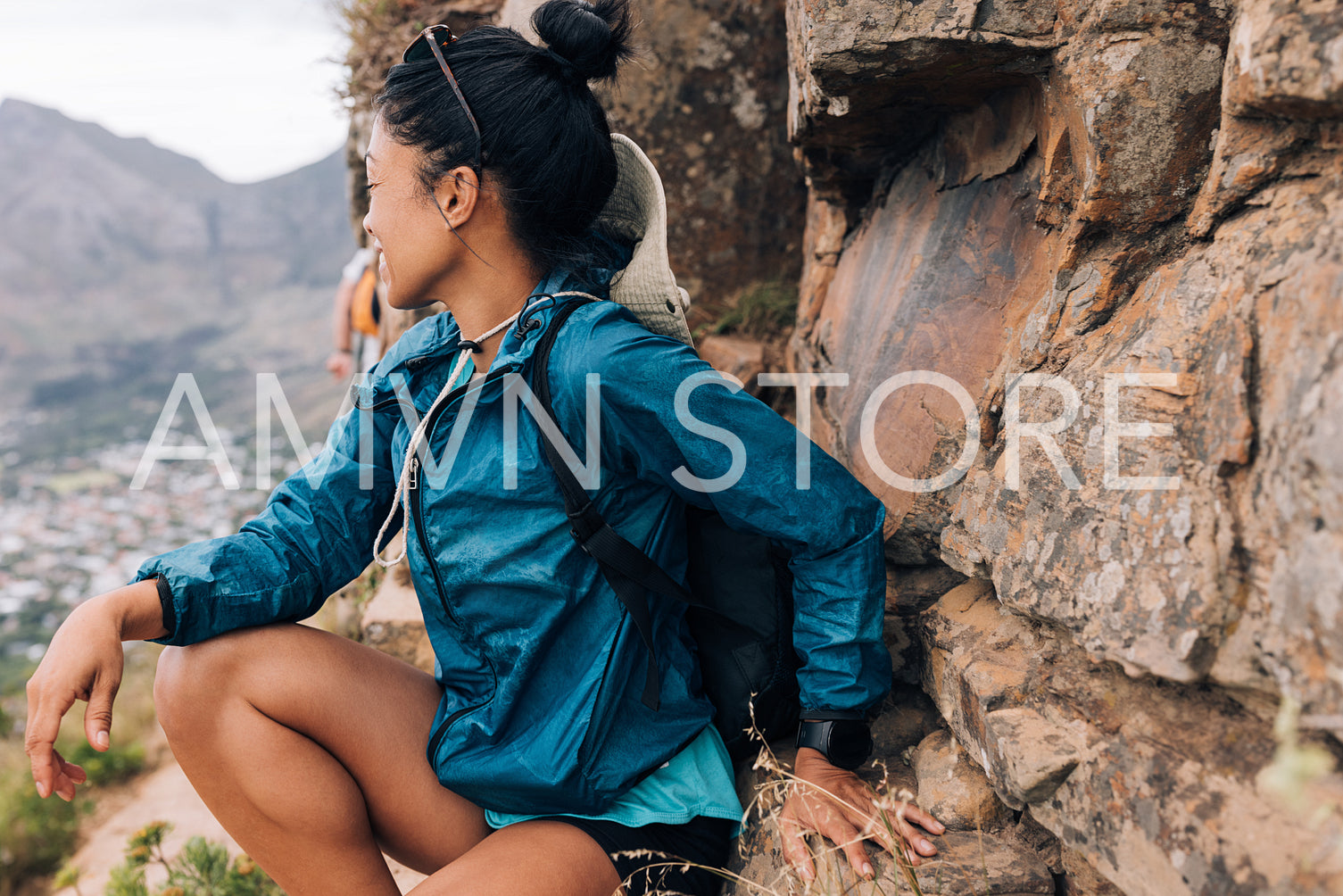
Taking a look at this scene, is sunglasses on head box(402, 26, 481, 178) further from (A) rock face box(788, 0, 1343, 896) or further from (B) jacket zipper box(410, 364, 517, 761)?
(A) rock face box(788, 0, 1343, 896)

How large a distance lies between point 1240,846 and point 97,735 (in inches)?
71.1

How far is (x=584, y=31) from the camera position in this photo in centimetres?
158

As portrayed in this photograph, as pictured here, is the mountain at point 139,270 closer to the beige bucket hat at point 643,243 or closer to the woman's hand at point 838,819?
the beige bucket hat at point 643,243

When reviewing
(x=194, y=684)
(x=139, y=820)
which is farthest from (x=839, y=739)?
(x=139, y=820)

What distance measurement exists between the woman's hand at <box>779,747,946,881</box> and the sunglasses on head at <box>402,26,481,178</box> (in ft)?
4.46

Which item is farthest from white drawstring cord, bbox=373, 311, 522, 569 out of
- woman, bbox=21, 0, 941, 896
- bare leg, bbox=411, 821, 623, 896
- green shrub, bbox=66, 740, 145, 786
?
green shrub, bbox=66, 740, 145, 786

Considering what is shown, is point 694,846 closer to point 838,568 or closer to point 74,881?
point 838,568

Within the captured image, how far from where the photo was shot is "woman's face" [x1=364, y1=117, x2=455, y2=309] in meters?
1.61

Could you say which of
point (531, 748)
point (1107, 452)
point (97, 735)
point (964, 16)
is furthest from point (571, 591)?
point (964, 16)

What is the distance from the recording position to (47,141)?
4997 cm

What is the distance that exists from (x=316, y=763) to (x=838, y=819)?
1065 mm

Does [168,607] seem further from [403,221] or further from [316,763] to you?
[403,221]

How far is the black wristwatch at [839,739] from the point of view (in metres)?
1.48

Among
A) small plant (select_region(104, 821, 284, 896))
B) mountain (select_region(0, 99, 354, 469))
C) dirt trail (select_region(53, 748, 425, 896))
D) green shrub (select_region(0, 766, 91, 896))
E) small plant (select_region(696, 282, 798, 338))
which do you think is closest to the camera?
small plant (select_region(104, 821, 284, 896))
